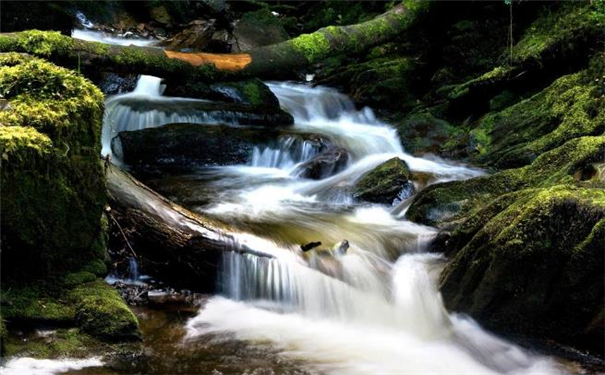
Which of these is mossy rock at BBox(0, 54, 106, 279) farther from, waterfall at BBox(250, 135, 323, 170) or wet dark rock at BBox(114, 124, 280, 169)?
waterfall at BBox(250, 135, 323, 170)

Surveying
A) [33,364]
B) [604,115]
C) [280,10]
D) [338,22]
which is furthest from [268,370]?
[280,10]

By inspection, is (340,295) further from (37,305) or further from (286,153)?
(286,153)

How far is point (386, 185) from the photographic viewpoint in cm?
721

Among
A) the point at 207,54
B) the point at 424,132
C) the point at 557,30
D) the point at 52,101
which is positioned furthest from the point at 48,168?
the point at 557,30

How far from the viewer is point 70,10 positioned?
570 inches

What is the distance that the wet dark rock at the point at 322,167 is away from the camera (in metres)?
8.31

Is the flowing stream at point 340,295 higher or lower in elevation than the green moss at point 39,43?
lower

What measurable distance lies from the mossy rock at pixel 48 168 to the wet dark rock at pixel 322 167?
15.2ft

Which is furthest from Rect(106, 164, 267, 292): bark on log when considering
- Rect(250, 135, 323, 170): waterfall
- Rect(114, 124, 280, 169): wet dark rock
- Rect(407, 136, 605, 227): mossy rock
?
Rect(250, 135, 323, 170): waterfall

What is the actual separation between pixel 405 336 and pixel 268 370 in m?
1.30

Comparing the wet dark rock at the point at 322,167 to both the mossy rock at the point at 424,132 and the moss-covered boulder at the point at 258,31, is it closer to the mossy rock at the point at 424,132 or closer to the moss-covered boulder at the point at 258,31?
the mossy rock at the point at 424,132

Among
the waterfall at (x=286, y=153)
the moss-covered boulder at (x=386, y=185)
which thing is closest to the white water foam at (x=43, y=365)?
the moss-covered boulder at (x=386, y=185)

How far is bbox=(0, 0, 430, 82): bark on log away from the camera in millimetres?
5965

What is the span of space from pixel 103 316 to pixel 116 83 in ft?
25.2
